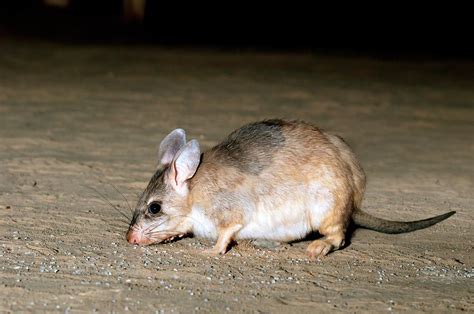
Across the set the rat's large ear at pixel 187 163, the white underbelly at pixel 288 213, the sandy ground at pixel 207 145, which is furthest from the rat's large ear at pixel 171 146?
the white underbelly at pixel 288 213

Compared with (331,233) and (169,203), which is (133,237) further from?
(331,233)

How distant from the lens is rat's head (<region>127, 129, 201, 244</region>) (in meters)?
→ 5.47

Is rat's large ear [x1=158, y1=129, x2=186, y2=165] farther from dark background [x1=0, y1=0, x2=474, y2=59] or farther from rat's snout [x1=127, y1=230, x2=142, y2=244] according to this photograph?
dark background [x1=0, y1=0, x2=474, y2=59]

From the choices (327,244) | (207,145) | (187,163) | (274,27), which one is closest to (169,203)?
(187,163)

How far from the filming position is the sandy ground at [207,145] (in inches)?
186

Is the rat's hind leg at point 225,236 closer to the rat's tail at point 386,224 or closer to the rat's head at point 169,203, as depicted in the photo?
the rat's head at point 169,203

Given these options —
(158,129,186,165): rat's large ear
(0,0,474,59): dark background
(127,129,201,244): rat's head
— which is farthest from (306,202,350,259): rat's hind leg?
(0,0,474,59): dark background

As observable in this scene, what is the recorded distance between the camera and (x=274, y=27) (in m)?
24.5

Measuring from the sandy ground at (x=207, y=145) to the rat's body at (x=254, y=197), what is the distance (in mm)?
145

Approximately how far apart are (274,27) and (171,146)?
19.2 meters

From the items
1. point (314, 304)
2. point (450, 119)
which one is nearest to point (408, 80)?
point (450, 119)

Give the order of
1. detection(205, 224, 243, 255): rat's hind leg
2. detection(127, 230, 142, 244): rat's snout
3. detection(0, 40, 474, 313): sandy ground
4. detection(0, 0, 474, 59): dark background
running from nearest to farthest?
detection(0, 40, 474, 313): sandy ground → detection(205, 224, 243, 255): rat's hind leg → detection(127, 230, 142, 244): rat's snout → detection(0, 0, 474, 59): dark background

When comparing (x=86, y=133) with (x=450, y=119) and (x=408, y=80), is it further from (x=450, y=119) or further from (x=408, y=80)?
(x=408, y=80)

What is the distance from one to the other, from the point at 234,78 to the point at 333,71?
2.36m
